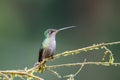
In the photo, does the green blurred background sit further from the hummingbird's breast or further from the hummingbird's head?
the hummingbird's breast

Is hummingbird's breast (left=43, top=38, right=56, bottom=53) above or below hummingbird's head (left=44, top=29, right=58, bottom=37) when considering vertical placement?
below

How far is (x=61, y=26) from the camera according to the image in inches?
804

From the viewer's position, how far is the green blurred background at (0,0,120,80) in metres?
16.6

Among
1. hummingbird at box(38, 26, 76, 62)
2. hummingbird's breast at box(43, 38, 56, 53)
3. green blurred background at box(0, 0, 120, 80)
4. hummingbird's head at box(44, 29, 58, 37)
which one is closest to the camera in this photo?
hummingbird at box(38, 26, 76, 62)

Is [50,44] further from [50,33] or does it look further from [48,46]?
[50,33]

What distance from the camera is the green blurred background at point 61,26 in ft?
54.4

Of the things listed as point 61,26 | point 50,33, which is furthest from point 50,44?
point 61,26

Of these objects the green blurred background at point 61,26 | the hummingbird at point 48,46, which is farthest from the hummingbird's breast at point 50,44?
the green blurred background at point 61,26

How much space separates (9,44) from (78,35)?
3128mm

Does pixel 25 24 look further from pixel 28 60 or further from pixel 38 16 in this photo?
pixel 28 60

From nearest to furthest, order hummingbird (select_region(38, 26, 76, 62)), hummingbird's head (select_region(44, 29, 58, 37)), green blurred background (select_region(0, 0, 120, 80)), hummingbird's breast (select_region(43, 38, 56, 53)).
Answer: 1. hummingbird (select_region(38, 26, 76, 62))
2. hummingbird's breast (select_region(43, 38, 56, 53))
3. hummingbird's head (select_region(44, 29, 58, 37))
4. green blurred background (select_region(0, 0, 120, 80))

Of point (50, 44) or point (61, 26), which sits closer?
point (50, 44)

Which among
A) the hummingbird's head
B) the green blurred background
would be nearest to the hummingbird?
the hummingbird's head

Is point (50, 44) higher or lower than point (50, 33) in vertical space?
lower
